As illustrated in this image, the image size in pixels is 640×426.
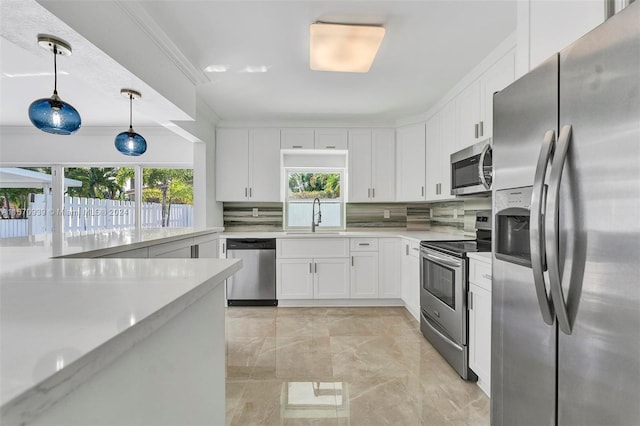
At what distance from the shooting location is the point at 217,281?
884 millimetres

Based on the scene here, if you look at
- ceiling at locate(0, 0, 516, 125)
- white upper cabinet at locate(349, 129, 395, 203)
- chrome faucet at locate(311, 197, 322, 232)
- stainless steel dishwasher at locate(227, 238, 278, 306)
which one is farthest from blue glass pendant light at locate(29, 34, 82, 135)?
white upper cabinet at locate(349, 129, 395, 203)

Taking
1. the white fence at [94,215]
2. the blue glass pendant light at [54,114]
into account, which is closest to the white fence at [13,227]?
the white fence at [94,215]

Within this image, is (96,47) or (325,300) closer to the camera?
(96,47)

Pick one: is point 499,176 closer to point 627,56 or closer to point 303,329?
point 627,56

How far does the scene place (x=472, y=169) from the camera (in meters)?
2.73

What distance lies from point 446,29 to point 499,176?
1321 millimetres

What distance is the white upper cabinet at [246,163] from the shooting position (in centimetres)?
431

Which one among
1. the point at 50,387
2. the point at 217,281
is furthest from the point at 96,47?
the point at 50,387

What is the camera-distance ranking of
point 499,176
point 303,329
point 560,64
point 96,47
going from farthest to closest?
point 303,329, point 96,47, point 499,176, point 560,64

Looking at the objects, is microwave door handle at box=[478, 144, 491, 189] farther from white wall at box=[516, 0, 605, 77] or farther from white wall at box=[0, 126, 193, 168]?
white wall at box=[0, 126, 193, 168]

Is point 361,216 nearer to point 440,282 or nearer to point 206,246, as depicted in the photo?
point 440,282

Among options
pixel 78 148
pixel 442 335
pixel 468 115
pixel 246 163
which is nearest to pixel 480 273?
pixel 442 335

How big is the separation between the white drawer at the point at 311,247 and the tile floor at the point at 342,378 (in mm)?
870

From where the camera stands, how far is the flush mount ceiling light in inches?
82.6
